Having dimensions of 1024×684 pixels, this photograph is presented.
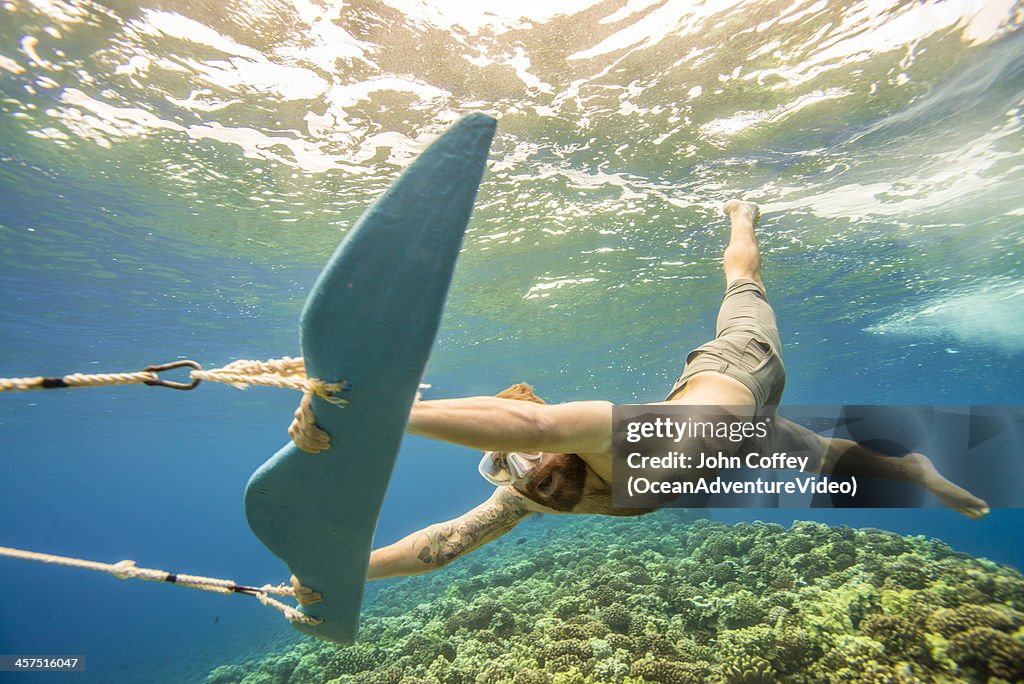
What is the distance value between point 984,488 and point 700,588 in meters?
4.53

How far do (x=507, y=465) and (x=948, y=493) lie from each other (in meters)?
4.58

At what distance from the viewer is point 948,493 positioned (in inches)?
176

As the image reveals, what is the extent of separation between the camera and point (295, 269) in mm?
15117

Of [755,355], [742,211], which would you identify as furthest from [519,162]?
[755,355]

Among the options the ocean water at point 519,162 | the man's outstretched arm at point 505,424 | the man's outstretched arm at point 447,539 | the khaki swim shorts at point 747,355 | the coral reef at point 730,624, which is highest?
the ocean water at point 519,162

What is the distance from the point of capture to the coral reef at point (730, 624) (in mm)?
5039

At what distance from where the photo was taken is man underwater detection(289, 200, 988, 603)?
7.66 feet

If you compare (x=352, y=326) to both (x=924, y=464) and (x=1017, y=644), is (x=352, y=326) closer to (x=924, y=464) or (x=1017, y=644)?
(x=924, y=464)

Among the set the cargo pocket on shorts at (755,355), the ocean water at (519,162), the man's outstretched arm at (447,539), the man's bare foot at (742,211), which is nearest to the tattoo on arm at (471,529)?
the man's outstretched arm at (447,539)

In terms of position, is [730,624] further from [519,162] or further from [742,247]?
[519,162]

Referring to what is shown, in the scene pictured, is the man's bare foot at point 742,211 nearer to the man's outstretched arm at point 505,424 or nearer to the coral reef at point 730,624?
the man's outstretched arm at point 505,424

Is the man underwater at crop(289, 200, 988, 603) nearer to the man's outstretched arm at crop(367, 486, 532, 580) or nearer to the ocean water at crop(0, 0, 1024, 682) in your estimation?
the man's outstretched arm at crop(367, 486, 532, 580)

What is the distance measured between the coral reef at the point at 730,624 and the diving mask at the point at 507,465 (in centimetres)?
349

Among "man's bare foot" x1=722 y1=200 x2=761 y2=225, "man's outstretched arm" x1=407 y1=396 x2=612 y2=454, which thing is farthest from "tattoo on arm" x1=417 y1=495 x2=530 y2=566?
"man's bare foot" x1=722 y1=200 x2=761 y2=225
